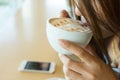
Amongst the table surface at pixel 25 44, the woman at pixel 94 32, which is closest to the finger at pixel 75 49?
the woman at pixel 94 32

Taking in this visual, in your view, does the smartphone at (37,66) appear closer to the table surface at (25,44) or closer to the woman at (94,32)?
→ the table surface at (25,44)

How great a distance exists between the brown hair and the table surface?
0.27m

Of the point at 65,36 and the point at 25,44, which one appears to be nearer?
the point at 65,36

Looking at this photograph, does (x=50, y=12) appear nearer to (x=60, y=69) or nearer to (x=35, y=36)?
(x=35, y=36)

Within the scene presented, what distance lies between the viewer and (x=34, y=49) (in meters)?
1.00

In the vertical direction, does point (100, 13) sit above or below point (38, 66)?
above

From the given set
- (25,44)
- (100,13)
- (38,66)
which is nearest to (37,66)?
(38,66)

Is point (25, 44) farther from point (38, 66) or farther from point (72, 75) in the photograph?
point (72, 75)

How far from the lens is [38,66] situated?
0.85m

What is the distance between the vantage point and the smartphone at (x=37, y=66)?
0.83 meters

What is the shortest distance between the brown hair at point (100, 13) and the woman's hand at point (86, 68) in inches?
2.6

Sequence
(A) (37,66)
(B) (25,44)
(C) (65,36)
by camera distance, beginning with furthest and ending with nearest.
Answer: (B) (25,44)
(A) (37,66)
(C) (65,36)

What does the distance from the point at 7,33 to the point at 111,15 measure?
0.67 meters

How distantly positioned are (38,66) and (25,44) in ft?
0.73
